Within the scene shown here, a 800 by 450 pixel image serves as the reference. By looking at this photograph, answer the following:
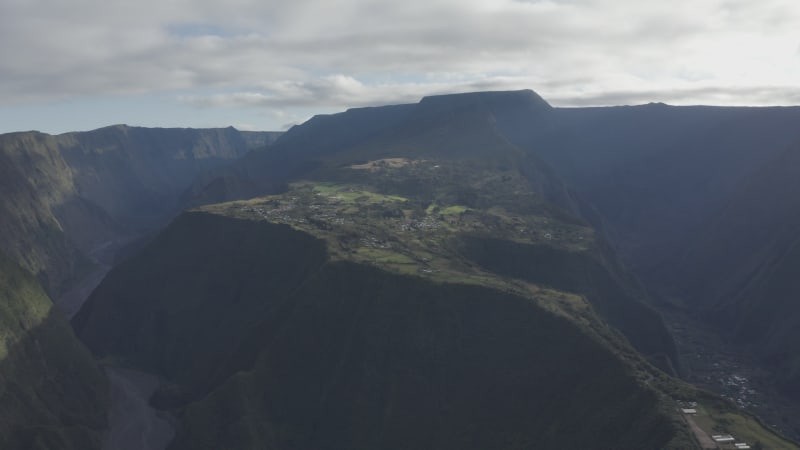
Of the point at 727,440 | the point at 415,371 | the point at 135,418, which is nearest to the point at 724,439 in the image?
the point at 727,440

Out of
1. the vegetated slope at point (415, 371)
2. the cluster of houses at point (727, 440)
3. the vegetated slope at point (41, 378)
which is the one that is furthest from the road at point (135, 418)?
the cluster of houses at point (727, 440)

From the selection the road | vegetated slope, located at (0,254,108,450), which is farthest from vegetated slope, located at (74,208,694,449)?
vegetated slope, located at (0,254,108,450)

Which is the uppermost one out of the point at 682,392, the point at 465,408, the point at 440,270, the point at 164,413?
the point at 440,270

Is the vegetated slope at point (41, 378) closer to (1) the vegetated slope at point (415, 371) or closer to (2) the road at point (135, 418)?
(2) the road at point (135, 418)

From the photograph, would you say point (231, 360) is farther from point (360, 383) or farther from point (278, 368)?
point (360, 383)

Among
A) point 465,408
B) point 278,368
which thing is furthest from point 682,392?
point 278,368

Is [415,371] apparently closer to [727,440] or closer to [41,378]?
[727,440]
